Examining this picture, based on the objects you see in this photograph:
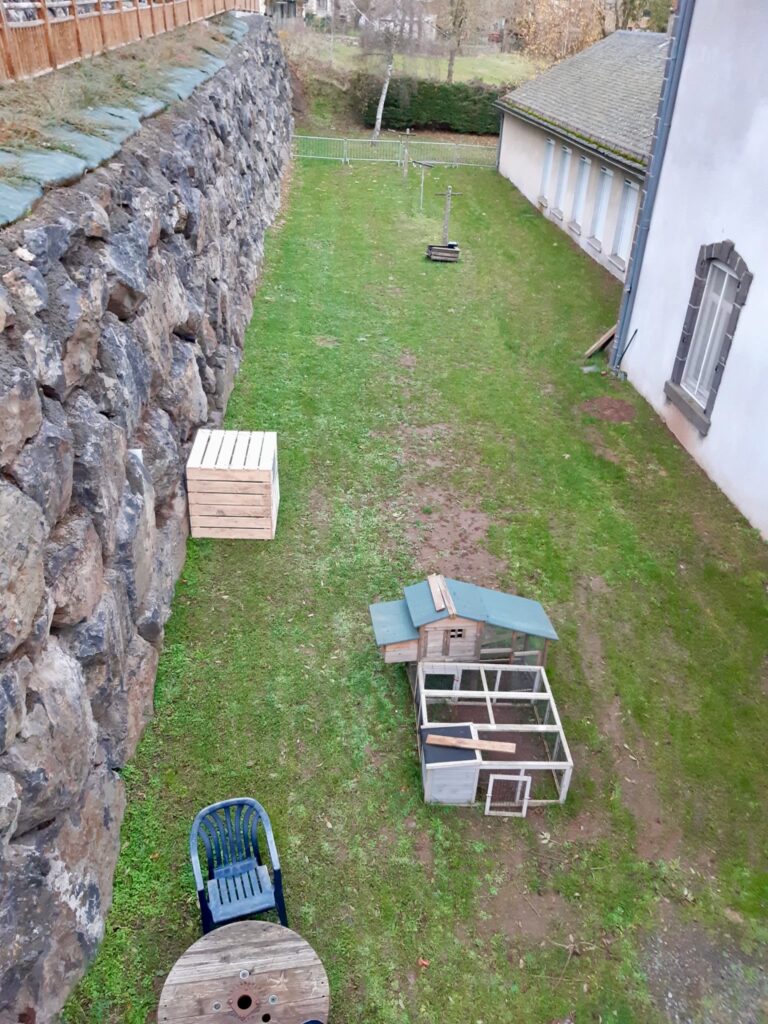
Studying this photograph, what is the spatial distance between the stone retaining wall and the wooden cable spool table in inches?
31.4

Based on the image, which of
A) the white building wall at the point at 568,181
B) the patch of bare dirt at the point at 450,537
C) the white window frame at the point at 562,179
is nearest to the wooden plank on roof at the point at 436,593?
the patch of bare dirt at the point at 450,537

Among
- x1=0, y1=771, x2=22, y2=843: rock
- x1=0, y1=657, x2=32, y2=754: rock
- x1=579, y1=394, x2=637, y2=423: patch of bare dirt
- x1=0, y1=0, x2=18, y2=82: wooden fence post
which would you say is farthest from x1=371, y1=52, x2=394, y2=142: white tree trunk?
x1=0, y1=771, x2=22, y2=843: rock

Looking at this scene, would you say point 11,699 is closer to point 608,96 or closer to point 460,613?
point 460,613

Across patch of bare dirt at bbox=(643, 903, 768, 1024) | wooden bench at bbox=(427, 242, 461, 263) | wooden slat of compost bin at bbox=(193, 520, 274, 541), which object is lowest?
patch of bare dirt at bbox=(643, 903, 768, 1024)

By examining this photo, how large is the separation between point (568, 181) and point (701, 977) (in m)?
20.6

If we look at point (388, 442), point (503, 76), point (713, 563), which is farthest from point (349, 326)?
point (503, 76)

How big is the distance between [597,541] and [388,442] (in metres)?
3.37

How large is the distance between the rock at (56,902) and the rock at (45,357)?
2.64 metres

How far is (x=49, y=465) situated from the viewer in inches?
180

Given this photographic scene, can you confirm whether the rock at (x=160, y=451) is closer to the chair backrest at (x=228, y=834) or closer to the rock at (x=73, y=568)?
the rock at (x=73, y=568)

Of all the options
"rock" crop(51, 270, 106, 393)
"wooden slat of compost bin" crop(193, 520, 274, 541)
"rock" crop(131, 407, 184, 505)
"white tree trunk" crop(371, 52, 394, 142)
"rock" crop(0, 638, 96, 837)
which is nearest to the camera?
"rock" crop(0, 638, 96, 837)

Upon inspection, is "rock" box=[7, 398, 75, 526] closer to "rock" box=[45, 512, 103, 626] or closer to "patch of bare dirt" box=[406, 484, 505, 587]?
"rock" box=[45, 512, 103, 626]

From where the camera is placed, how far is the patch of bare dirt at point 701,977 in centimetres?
486

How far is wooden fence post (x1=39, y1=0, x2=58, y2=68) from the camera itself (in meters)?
8.91
